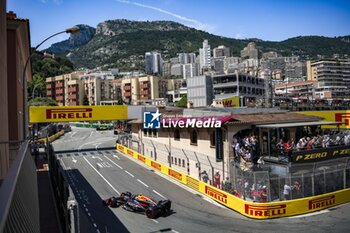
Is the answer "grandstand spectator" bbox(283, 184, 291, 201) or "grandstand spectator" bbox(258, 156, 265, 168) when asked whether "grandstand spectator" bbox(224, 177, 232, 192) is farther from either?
"grandstand spectator" bbox(283, 184, 291, 201)

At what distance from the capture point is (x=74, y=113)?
155 ft

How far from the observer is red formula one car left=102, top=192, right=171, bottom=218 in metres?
21.5

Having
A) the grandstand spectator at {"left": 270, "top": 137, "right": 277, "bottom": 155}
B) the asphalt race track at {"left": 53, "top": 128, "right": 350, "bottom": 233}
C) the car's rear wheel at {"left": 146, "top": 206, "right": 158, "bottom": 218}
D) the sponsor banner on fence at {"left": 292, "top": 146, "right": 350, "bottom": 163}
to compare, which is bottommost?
the asphalt race track at {"left": 53, "top": 128, "right": 350, "bottom": 233}

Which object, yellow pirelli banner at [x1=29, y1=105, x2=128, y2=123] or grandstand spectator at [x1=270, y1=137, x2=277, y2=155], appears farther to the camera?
yellow pirelli banner at [x1=29, y1=105, x2=128, y2=123]

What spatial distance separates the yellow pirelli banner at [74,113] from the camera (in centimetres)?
4559

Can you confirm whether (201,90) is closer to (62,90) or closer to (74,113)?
(74,113)

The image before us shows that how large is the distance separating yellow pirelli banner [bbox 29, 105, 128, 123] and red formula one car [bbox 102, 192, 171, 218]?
2524 cm

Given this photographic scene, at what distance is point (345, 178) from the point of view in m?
24.9

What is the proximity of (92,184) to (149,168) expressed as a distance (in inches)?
349

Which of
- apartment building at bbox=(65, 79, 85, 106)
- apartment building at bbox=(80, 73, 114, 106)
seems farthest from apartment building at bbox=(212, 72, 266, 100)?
apartment building at bbox=(65, 79, 85, 106)

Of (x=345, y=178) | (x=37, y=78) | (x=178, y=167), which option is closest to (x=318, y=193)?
(x=345, y=178)

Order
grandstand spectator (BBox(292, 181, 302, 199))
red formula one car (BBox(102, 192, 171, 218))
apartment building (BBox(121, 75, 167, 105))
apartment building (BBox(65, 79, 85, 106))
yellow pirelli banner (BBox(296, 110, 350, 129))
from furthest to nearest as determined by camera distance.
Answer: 1. apartment building (BBox(121, 75, 167, 105))
2. apartment building (BBox(65, 79, 85, 106))
3. yellow pirelli banner (BBox(296, 110, 350, 129))
4. grandstand spectator (BBox(292, 181, 302, 199))
5. red formula one car (BBox(102, 192, 171, 218))

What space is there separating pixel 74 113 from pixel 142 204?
2841 centimetres

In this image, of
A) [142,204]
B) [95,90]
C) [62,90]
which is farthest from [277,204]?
[62,90]
